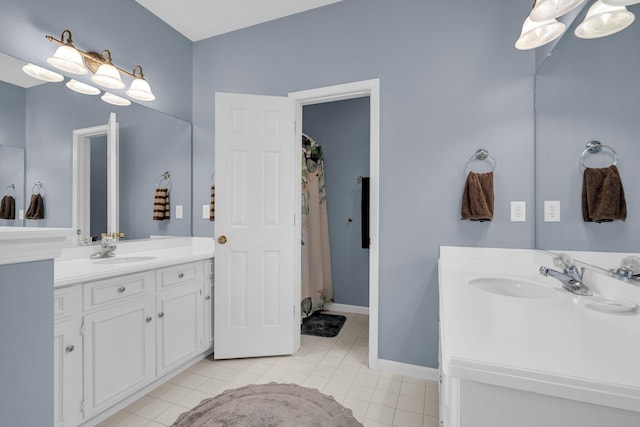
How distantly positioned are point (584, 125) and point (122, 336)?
255cm

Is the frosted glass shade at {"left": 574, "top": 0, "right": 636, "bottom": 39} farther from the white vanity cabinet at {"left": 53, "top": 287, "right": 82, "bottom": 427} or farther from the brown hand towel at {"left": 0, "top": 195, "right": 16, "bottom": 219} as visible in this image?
the brown hand towel at {"left": 0, "top": 195, "right": 16, "bottom": 219}

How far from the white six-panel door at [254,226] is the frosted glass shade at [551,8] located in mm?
1631

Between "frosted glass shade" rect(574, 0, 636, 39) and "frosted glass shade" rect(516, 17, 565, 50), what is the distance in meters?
0.10

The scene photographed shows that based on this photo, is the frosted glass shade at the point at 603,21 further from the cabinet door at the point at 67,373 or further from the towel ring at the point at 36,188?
the towel ring at the point at 36,188

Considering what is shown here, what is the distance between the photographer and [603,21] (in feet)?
3.59

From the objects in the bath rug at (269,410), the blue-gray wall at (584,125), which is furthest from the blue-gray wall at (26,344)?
the blue-gray wall at (584,125)

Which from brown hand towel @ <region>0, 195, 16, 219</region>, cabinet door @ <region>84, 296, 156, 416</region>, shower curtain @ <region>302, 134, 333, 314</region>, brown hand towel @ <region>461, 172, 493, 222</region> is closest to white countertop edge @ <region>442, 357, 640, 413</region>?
brown hand towel @ <region>461, 172, 493, 222</region>

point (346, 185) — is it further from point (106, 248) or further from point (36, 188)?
point (36, 188)

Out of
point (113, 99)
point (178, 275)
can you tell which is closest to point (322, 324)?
point (178, 275)

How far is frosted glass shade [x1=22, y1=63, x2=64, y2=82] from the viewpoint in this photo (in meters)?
1.72

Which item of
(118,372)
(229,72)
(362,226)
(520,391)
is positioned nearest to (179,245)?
(118,372)

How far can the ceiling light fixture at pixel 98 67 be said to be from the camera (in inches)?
70.6

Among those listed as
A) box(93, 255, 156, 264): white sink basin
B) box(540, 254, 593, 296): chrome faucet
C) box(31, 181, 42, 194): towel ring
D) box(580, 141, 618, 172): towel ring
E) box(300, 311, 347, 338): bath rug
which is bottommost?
box(300, 311, 347, 338): bath rug

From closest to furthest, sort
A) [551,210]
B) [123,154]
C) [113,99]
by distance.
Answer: [551,210]
[113,99]
[123,154]
